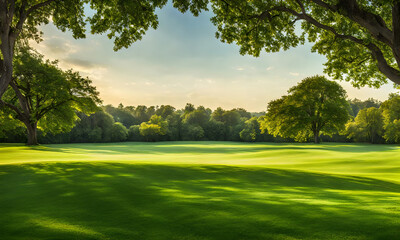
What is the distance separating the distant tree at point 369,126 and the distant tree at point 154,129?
67.6 metres

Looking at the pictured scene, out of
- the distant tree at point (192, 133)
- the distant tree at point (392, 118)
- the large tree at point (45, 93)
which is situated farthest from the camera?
the distant tree at point (192, 133)

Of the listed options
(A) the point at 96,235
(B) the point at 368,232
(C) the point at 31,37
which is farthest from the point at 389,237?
(C) the point at 31,37

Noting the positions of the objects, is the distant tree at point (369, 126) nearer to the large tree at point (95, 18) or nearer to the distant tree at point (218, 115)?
the distant tree at point (218, 115)

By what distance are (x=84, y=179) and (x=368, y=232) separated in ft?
29.9

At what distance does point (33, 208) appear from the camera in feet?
17.5

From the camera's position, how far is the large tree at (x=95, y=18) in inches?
479

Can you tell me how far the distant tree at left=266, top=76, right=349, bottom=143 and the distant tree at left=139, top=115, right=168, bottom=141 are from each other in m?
58.0

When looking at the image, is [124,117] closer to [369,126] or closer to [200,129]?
[200,129]

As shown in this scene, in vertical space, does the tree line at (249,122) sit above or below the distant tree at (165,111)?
below

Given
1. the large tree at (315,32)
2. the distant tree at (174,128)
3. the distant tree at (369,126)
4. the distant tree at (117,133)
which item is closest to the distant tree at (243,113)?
the distant tree at (174,128)

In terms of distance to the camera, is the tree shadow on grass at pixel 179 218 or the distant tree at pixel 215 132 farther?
the distant tree at pixel 215 132

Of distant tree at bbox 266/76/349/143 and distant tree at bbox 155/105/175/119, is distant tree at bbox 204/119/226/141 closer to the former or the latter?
distant tree at bbox 155/105/175/119

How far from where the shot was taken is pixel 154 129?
9038 cm

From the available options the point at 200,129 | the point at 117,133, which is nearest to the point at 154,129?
the point at 117,133
